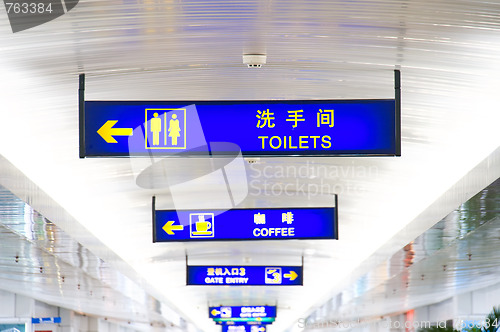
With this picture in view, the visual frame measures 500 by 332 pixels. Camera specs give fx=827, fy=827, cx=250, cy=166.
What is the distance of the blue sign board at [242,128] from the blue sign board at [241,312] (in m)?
22.8

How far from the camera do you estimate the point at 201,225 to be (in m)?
10.8

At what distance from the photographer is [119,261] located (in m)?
15.9

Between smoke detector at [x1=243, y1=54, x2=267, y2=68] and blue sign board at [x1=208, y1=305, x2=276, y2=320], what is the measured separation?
2225cm

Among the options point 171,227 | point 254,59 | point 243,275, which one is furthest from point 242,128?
point 243,275

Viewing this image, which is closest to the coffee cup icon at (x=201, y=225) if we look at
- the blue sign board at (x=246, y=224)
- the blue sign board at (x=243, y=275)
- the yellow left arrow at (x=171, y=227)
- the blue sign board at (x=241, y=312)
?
the blue sign board at (x=246, y=224)

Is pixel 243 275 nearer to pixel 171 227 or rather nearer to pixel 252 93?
pixel 171 227

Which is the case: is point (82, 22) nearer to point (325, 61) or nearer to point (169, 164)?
point (325, 61)

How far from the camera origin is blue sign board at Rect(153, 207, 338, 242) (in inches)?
420

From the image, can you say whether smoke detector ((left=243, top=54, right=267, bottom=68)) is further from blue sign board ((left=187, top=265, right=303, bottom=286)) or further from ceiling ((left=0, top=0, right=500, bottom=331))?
blue sign board ((left=187, top=265, right=303, bottom=286))

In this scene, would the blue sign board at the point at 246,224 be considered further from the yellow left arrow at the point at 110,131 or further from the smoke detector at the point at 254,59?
the yellow left arrow at the point at 110,131

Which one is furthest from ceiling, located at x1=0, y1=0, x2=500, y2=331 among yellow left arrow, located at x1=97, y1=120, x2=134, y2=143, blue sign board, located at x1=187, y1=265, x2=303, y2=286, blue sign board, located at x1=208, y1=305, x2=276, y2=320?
blue sign board, located at x1=208, y1=305, x2=276, y2=320

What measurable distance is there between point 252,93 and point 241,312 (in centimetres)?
2164

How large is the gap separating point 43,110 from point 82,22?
2.21 m

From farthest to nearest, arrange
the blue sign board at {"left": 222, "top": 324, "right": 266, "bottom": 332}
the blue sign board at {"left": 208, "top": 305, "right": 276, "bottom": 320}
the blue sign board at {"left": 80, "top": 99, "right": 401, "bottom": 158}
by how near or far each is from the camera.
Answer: the blue sign board at {"left": 222, "top": 324, "right": 266, "bottom": 332} < the blue sign board at {"left": 208, "top": 305, "right": 276, "bottom": 320} < the blue sign board at {"left": 80, "top": 99, "right": 401, "bottom": 158}
